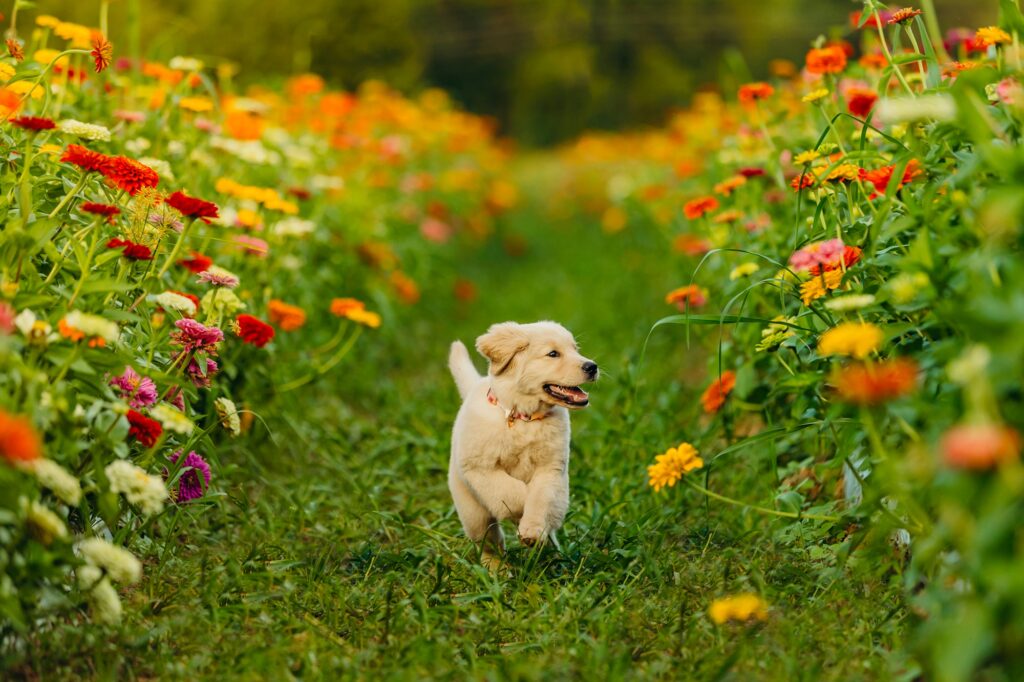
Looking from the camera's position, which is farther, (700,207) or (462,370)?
(700,207)

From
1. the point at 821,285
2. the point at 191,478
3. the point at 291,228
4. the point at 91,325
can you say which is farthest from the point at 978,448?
the point at 291,228

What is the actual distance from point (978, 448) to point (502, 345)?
5.46 feet

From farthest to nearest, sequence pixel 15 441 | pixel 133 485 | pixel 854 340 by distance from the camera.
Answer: pixel 133 485 → pixel 854 340 → pixel 15 441

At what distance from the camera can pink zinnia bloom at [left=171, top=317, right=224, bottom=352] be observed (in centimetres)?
289

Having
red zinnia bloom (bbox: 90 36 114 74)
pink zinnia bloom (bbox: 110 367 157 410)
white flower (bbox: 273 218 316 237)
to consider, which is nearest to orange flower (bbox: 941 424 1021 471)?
pink zinnia bloom (bbox: 110 367 157 410)

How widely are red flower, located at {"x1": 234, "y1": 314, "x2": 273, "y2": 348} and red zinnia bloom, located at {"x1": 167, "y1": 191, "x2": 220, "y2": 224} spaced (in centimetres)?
49

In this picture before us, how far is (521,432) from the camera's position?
304cm

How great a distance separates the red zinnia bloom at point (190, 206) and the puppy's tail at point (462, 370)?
3.07 ft

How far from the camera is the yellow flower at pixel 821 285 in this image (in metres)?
2.77

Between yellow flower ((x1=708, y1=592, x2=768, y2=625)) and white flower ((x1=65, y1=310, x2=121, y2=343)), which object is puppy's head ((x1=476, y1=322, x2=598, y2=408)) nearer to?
yellow flower ((x1=708, y1=592, x2=768, y2=625))

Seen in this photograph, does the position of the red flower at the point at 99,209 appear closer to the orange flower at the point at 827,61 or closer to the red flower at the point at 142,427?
the red flower at the point at 142,427

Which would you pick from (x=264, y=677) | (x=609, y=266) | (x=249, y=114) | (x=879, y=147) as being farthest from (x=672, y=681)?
(x=609, y=266)

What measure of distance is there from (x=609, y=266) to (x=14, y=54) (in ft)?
18.7

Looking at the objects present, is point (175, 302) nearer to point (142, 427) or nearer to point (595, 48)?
point (142, 427)
